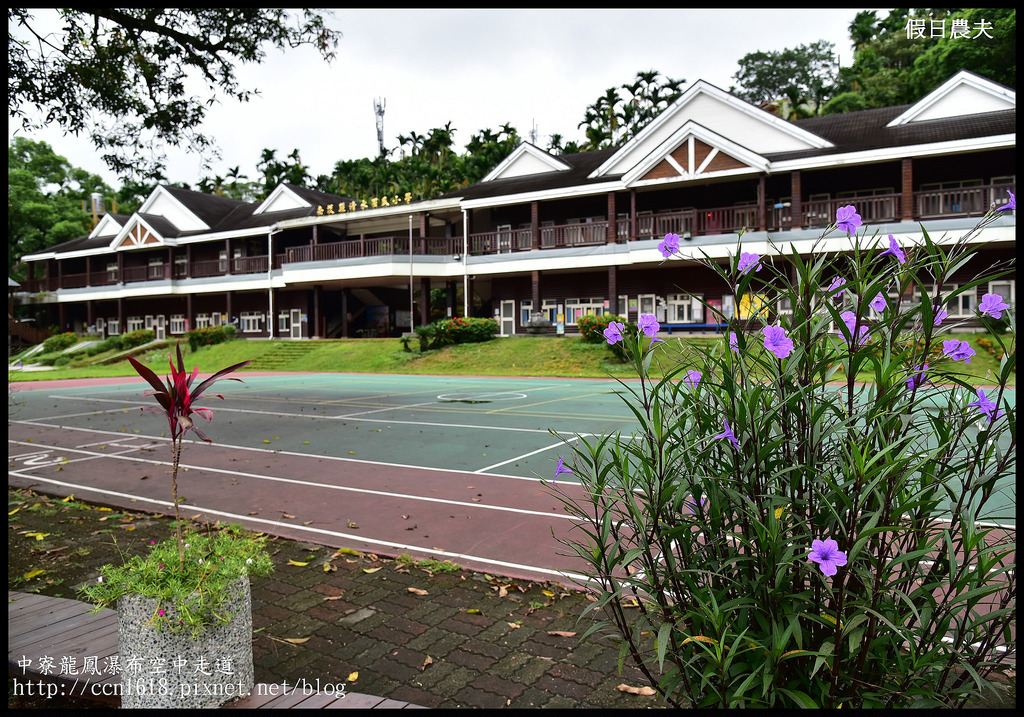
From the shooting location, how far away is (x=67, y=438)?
40.1 ft

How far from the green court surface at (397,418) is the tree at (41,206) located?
35680 mm

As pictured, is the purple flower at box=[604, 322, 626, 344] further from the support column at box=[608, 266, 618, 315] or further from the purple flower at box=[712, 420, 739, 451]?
the support column at box=[608, 266, 618, 315]

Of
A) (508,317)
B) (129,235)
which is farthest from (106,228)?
(508,317)

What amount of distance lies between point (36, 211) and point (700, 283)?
5185 cm

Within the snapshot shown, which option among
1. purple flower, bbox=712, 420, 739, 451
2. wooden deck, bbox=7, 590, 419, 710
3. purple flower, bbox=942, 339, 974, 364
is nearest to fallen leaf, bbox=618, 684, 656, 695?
wooden deck, bbox=7, 590, 419, 710

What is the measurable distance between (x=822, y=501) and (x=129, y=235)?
52816 mm

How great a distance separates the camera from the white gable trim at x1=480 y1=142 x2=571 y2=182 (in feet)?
120

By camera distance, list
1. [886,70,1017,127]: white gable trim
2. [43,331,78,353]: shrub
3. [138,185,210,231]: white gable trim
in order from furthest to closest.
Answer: [138,185,210,231]: white gable trim, [43,331,78,353]: shrub, [886,70,1017,127]: white gable trim

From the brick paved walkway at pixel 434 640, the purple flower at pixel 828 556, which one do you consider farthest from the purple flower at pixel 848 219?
the brick paved walkway at pixel 434 640

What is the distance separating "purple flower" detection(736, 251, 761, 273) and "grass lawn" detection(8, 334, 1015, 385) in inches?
801

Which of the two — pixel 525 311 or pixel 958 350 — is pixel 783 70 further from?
pixel 958 350

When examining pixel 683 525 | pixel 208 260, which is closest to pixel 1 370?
pixel 683 525

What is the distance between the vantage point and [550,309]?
35.1 meters

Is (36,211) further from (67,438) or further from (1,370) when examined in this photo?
(1,370)
